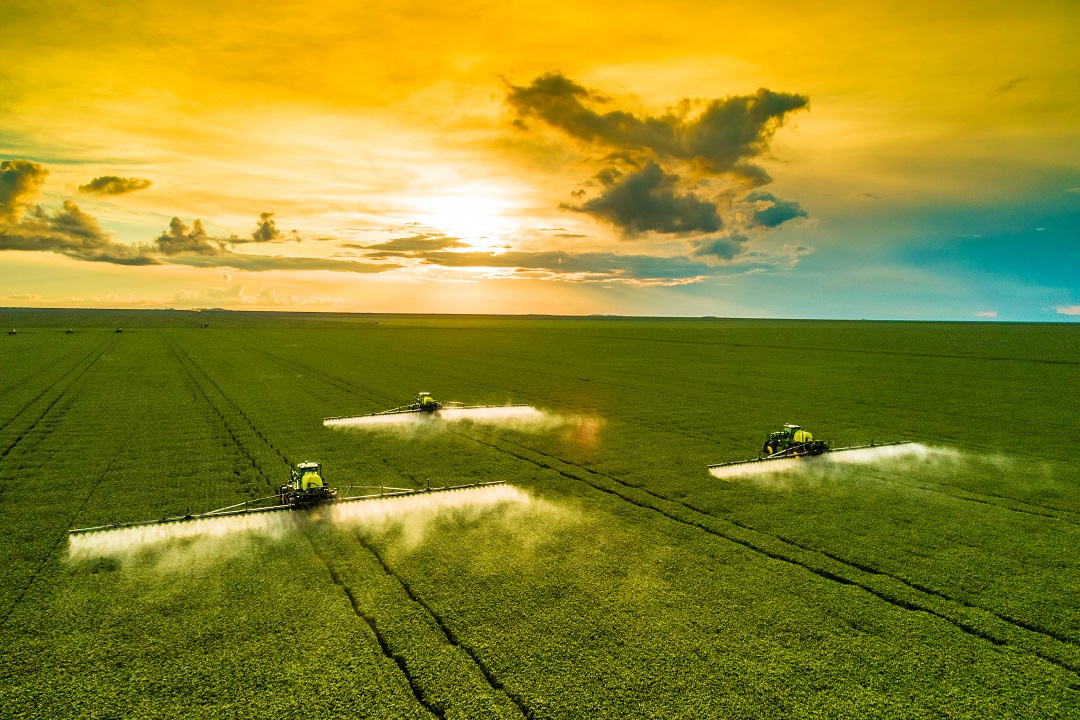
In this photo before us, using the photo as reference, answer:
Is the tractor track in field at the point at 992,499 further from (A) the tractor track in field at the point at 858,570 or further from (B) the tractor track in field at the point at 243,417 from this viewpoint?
(B) the tractor track in field at the point at 243,417

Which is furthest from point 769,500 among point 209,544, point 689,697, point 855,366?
point 855,366

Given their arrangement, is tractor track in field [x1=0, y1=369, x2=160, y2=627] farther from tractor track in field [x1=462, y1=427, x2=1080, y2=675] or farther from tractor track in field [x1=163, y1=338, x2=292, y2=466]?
tractor track in field [x1=462, y1=427, x2=1080, y2=675]

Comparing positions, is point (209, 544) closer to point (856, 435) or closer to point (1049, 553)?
point (1049, 553)

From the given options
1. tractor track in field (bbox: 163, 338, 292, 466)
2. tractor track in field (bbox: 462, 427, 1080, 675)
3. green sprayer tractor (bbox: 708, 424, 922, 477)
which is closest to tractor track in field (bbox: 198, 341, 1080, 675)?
tractor track in field (bbox: 462, 427, 1080, 675)

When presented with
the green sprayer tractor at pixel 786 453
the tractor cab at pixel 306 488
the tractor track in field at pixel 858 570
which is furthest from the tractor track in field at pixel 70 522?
the green sprayer tractor at pixel 786 453

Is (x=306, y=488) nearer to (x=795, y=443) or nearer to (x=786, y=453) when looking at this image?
(x=786, y=453)

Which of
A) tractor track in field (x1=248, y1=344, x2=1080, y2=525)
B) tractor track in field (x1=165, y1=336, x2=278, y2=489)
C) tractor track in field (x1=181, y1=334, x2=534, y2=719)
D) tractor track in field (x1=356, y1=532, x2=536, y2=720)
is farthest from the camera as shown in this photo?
tractor track in field (x1=165, y1=336, x2=278, y2=489)

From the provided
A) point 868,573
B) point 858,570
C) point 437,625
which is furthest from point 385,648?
point 868,573
